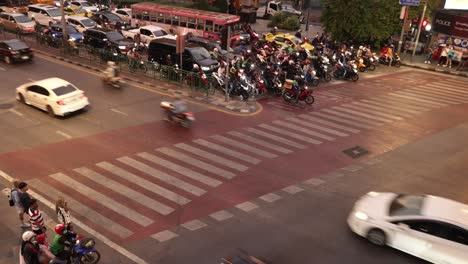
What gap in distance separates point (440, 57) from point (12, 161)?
3452 cm

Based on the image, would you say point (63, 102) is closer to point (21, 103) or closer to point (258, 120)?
point (21, 103)

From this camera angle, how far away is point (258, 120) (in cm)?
2048

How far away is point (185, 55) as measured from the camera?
26.3 metres

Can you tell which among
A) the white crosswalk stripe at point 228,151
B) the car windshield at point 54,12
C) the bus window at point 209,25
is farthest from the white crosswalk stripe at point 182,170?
the car windshield at point 54,12

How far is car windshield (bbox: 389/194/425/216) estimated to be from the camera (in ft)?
36.3

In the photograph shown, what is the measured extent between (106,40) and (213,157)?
18187mm

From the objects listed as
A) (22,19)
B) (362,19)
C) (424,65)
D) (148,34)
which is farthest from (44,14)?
(424,65)

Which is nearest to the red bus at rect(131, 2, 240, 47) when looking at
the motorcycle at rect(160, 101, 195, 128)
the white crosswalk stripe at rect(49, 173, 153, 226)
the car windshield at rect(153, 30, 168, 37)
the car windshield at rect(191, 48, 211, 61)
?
the car windshield at rect(153, 30, 168, 37)

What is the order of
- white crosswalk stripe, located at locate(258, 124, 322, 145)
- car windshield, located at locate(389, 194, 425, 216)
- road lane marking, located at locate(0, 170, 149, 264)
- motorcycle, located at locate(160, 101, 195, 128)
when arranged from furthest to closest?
1. motorcycle, located at locate(160, 101, 195, 128)
2. white crosswalk stripe, located at locate(258, 124, 322, 145)
3. car windshield, located at locate(389, 194, 425, 216)
4. road lane marking, located at locate(0, 170, 149, 264)

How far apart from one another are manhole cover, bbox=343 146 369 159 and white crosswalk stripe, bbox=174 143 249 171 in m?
4.89

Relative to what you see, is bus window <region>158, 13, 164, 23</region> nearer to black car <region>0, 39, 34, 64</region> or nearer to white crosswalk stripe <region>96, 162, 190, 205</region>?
black car <region>0, 39, 34, 64</region>

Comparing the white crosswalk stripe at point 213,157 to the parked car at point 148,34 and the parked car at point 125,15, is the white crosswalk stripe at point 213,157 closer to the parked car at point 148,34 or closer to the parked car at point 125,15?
the parked car at point 148,34

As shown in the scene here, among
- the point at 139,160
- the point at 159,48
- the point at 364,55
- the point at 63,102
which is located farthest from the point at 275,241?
the point at 364,55

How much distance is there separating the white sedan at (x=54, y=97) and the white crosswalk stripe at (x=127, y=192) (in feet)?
18.5
